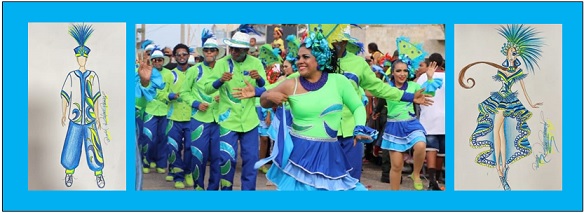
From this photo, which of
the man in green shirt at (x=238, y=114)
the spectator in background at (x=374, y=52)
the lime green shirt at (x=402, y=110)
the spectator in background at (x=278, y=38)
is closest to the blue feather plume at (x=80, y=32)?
the man in green shirt at (x=238, y=114)

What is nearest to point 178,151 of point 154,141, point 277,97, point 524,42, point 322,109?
point 154,141

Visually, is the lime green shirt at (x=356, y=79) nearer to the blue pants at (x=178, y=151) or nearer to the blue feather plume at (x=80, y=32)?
the blue feather plume at (x=80, y=32)

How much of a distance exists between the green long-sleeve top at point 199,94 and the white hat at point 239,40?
59 cm

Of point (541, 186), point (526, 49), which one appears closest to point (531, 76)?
point (526, 49)

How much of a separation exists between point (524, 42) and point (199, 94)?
125 inches

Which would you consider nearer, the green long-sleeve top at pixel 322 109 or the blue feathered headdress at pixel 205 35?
the green long-sleeve top at pixel 322 109

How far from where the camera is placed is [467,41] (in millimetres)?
9852

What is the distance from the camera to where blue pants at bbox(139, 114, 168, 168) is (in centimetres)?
1325

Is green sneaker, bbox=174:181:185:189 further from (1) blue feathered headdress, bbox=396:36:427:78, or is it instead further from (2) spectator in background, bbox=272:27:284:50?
(1) blue feathered headdress, bbox=396:36:427:78

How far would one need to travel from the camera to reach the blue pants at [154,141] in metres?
13.2

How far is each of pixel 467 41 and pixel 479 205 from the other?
1.35 m

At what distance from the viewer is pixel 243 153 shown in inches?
438

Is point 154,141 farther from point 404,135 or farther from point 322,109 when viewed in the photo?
point 322,109
